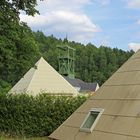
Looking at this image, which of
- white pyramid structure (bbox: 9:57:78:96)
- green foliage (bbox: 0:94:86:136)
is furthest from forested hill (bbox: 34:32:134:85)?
green foliage (bbox: 0:94:86:136)

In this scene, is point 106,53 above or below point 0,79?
above

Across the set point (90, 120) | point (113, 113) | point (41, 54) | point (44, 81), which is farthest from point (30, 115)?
point (44, 81)

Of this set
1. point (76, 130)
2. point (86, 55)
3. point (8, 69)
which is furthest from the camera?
point (86, 55)

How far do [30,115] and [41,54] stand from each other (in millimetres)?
3671

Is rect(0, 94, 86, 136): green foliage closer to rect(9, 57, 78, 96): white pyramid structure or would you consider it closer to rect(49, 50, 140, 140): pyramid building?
rect(49, 50, 140, 140): pyramid building

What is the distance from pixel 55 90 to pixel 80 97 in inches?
695

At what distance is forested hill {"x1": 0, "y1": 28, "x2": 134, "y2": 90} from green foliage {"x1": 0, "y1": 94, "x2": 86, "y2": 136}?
54.7 inches

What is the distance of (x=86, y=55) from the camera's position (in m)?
130

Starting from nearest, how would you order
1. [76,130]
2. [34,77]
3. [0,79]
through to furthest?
[76,130] → [0,79] → [34,77]

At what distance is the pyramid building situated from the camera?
32.9ft

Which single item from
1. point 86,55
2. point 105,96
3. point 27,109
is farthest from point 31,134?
point 86,55

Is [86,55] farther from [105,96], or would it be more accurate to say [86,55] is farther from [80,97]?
[105,96]

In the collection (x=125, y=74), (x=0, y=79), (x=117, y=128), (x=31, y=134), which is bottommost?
(x=31, y=134)

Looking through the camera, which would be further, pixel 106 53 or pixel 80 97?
pixel 106 53
